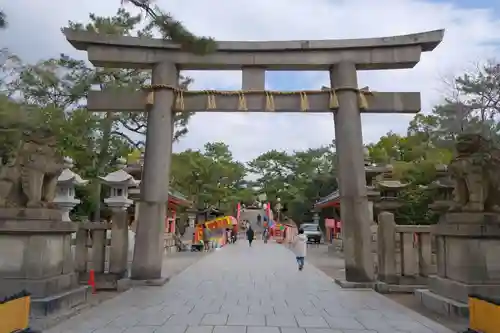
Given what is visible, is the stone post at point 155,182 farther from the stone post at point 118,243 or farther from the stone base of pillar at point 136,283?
the stone post at point 118,243

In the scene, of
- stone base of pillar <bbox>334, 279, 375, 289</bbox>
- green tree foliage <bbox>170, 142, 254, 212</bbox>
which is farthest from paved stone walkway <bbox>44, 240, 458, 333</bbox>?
green tree foliage <bbox>170, 142, 254, 212</bbox>

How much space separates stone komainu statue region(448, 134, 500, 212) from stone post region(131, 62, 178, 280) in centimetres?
701

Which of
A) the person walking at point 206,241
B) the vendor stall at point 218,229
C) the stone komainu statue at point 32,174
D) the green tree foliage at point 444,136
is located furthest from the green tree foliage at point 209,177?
the stone komainu statue at point 32,174

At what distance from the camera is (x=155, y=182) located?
11562 millimetres

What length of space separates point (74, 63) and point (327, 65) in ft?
53.4

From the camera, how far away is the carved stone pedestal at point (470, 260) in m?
7.18

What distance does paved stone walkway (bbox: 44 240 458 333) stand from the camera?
6504 mm

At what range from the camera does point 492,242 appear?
734cm

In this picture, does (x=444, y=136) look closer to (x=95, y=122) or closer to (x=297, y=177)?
(x=95, y=122)

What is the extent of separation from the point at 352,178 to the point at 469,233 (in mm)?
4339

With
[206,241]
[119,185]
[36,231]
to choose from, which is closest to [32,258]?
[36,231]

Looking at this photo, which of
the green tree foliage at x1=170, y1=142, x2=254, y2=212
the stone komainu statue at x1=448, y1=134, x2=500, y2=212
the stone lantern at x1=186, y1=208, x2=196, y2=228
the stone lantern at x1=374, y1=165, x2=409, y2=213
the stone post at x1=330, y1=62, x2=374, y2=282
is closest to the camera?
the stone komainu statue at x1=448, y1=134, x2=500, y2=212

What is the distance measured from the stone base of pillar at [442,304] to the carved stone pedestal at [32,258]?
6.43 meters

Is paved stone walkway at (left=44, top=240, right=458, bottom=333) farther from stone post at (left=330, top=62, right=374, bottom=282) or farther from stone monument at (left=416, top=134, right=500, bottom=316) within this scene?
stone post at (left=330, top=62, right=374, bottom=282)
